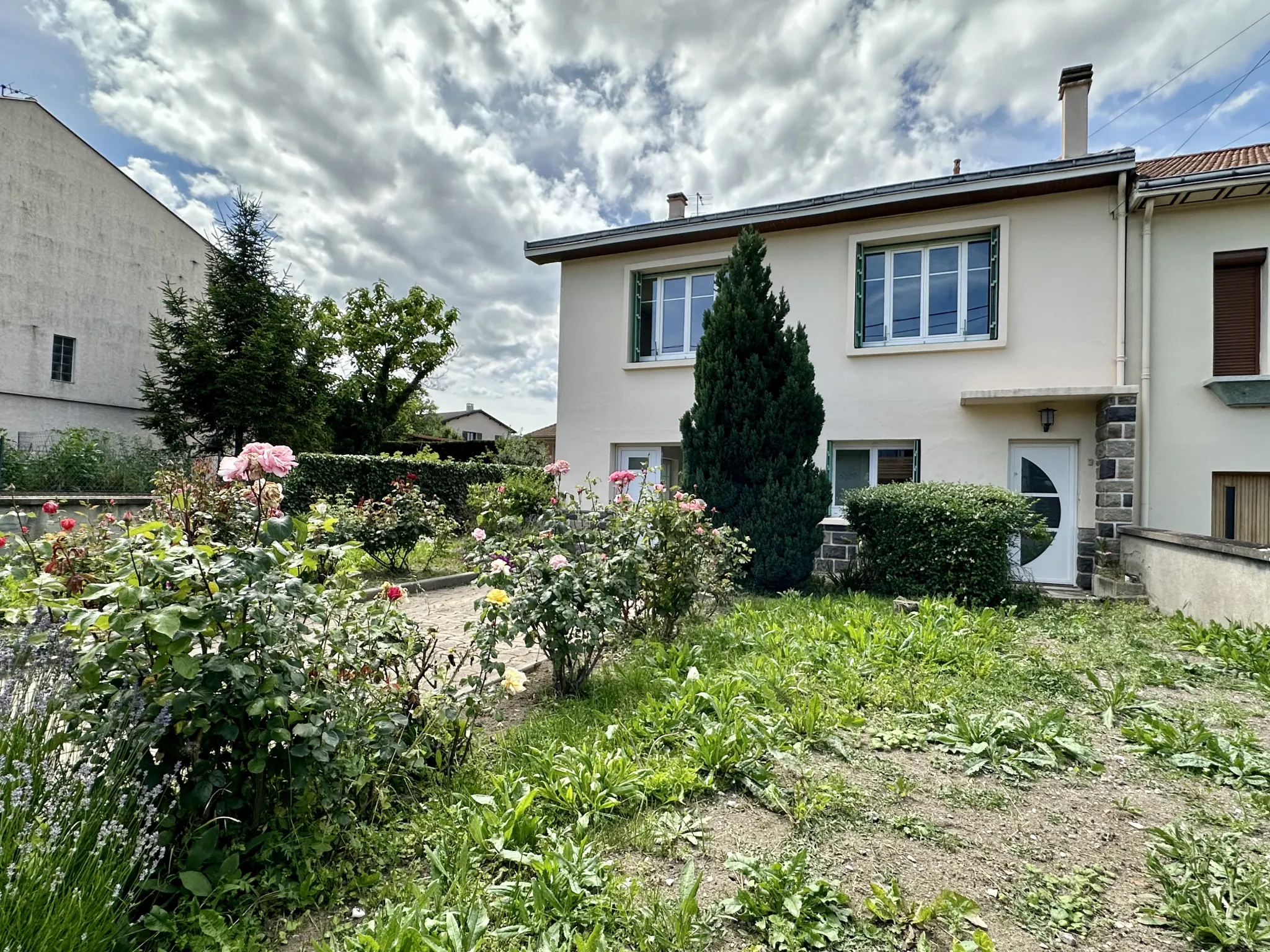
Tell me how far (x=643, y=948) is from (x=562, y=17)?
27.8ft

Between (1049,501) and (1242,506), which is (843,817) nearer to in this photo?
(1049,501)

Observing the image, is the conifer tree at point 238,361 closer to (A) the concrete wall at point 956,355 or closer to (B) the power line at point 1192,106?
(A) the concrete wall at point 956,355

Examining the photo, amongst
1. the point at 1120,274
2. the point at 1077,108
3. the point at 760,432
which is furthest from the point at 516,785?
the point at 1077,108

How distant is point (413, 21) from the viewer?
6.09 meters

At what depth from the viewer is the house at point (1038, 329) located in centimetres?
696

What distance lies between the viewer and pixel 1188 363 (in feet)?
23.1

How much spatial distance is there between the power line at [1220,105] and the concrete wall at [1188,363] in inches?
69.0

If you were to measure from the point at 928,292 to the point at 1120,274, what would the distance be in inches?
86.3

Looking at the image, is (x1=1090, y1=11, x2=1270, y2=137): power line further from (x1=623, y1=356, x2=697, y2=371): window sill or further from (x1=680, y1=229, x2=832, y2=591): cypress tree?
(x1=623, y1=356, x2=697, y2=371): window sill

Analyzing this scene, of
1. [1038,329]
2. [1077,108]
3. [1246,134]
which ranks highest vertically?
[1077,108]

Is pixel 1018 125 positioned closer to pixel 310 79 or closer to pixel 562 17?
pixel 562 17

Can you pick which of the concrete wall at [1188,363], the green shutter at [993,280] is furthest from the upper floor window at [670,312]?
the concrete wall at [1188,363]

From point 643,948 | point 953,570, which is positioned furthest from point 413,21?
point 953,570

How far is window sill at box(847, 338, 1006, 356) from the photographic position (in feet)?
25.2
